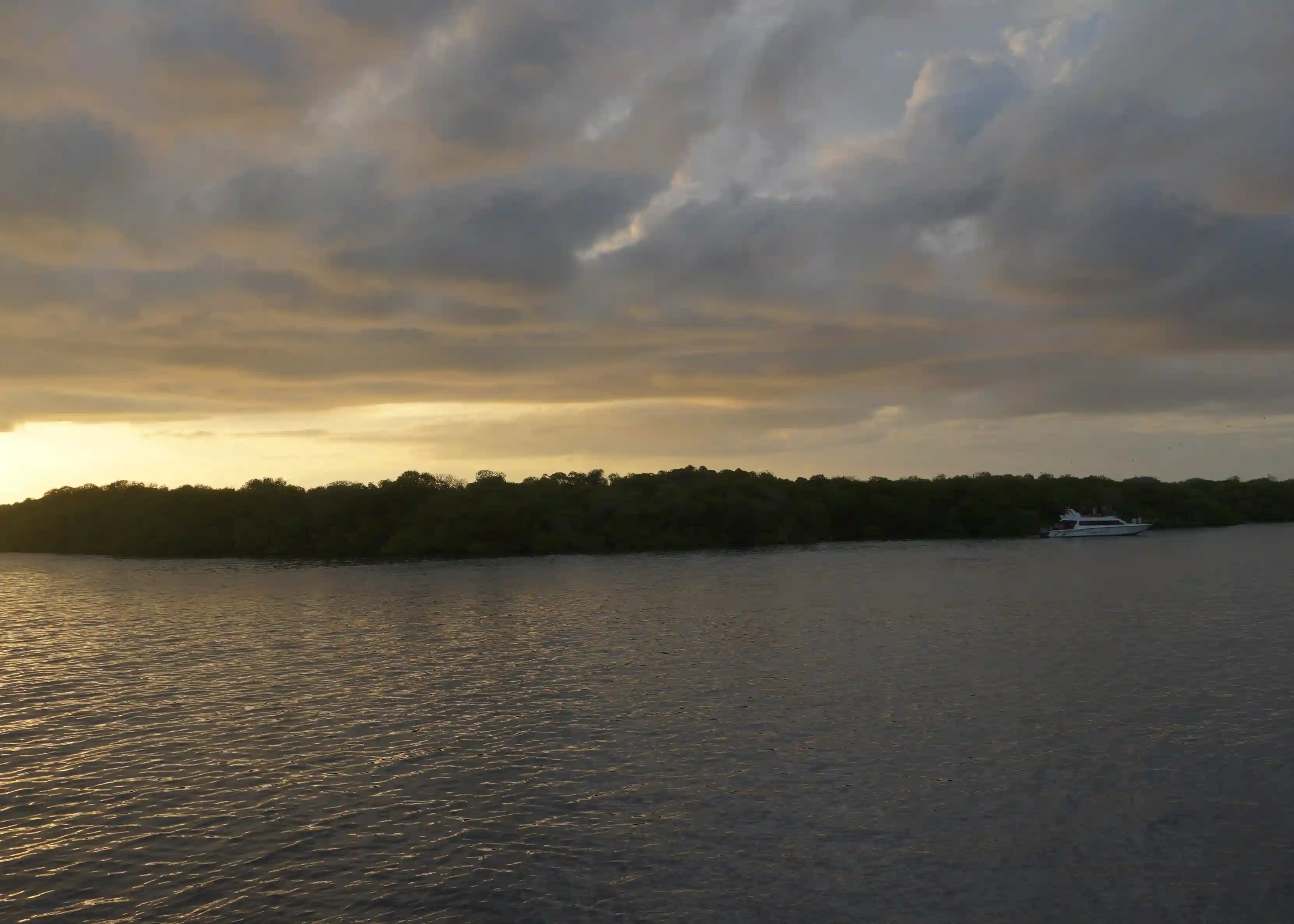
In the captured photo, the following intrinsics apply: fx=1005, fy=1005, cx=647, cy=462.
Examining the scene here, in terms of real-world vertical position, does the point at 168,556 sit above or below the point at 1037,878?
above

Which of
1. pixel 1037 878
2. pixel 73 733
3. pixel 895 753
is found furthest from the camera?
pixel 73 733

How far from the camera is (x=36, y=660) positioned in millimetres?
62719

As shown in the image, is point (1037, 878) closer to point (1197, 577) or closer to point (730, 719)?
point (730, 719)

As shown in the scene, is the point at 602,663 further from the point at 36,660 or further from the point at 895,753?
the point at 36,660

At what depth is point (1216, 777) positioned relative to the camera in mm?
34031

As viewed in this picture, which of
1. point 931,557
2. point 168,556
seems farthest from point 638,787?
point 168,556

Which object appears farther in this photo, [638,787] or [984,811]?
[638,787]

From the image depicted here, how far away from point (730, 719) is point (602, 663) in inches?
625

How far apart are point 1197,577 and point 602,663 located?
8094 cm

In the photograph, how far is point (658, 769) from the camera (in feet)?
118

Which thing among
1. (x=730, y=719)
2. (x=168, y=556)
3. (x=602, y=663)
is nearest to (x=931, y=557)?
(x=602, y=663)

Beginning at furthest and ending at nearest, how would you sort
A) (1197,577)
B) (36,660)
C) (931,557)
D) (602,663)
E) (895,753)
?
(931,557) < (1197,577) < (36,660) < (602,663) < (895,753)

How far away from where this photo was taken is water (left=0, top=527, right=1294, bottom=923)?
25469 mm

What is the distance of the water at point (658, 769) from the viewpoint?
25469mm
